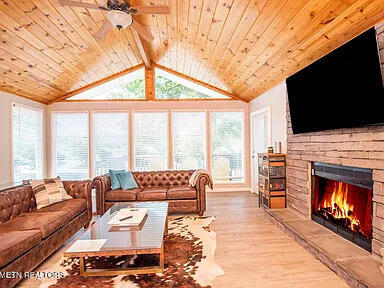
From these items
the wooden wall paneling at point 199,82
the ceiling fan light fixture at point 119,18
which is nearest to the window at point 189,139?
the wooden wall paneling at point 199,82

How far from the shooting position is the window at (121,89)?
6.79 m

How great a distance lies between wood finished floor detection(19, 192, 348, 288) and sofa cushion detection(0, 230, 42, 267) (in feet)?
1.27

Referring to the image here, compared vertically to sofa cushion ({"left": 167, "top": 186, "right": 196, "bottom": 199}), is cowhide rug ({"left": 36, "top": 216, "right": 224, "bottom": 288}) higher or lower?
lower

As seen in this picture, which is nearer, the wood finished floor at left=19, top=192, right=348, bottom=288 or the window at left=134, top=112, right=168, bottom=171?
the wood finished floor at left=19, top=192, right=348, bottom=288

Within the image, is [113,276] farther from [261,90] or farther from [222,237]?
[261,90]

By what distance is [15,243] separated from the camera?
89.4 inches

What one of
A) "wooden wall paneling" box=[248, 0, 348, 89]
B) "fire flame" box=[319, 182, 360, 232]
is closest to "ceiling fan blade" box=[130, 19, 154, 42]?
"wooden wall paneling" box=[248, 0, 348, 89]

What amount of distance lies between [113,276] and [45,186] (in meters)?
1.99

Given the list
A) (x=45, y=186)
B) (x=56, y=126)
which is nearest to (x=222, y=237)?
(x=45, y=186)

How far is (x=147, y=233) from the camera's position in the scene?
103 inches

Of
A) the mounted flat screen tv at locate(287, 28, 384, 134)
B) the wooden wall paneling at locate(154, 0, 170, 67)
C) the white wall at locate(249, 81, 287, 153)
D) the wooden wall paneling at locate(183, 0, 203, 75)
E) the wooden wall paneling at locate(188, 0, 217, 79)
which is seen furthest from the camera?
the white wall at locate(249, 81, 287, 153)

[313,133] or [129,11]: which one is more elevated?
[129,11]

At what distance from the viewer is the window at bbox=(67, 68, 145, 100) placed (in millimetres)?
6789

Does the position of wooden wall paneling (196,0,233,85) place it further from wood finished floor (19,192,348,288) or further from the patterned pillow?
the patterned pillow
